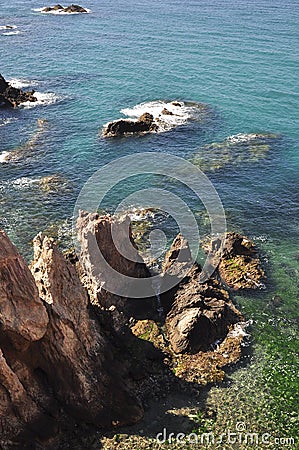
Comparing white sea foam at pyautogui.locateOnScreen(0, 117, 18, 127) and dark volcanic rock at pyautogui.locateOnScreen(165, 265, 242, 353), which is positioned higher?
white sea foam at pyautogui.locateOnScreen(0, 117, 18, 127)

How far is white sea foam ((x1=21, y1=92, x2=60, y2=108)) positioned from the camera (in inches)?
3056

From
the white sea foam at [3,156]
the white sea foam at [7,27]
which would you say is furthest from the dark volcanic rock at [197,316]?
the white sea foam at [7,27]

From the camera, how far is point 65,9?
152 meters

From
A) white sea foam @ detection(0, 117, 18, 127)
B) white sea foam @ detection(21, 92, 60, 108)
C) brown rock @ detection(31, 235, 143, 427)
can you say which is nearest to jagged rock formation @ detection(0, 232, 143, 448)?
brown rock @ detection(31, 235, 143, 427)

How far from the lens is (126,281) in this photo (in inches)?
1428

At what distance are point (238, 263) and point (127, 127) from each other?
32.3 meters

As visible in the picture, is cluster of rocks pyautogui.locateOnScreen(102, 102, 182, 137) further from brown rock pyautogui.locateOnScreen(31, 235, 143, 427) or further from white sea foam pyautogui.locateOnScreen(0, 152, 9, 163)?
brown rock pyautogui.locateOnScreen(31, 235, 143, 427)

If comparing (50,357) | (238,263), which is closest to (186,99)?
(238,263)

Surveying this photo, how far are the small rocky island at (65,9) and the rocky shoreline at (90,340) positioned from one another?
13344 centimetres

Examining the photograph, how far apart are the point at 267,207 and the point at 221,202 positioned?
16.0 ft

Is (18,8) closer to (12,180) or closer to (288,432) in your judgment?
(12,180)

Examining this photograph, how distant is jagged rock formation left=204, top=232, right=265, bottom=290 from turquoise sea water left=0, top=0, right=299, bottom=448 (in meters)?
1.17

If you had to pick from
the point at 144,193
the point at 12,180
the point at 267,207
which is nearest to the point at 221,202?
the point at 267,207

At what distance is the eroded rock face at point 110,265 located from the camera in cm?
3422
